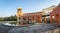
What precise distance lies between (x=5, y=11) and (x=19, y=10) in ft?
12.9

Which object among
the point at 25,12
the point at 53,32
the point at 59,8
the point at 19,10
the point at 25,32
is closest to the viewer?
the point at 53,32

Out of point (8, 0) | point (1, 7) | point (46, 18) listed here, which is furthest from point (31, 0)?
point (46, 18)

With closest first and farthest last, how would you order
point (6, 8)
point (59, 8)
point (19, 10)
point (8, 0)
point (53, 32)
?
point (53, 32), point (59, 8), point (8, 0), point (6, 8), point (19, 10)

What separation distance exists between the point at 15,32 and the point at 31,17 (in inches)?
381

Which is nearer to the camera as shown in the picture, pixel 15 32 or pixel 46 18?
pixel 15 32

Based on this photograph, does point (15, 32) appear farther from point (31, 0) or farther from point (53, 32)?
point (31, 0)

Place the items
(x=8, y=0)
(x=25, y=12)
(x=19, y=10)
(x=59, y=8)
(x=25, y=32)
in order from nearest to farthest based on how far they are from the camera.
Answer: (x=25, y=32)
(x=59, y=8)
(x=8, y=0)
(x=19, y=10)
(x=25, y=12)

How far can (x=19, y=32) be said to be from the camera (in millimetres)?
10727

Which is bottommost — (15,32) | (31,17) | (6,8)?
(15,32)

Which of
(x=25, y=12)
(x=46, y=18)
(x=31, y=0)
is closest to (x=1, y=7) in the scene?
(x=31, y=0)

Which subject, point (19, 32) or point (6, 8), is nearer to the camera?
point (19, 32)

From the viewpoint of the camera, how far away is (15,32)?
1088 centimetres

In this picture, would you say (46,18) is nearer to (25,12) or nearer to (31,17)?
(31,17)

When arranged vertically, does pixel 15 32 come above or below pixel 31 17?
below
